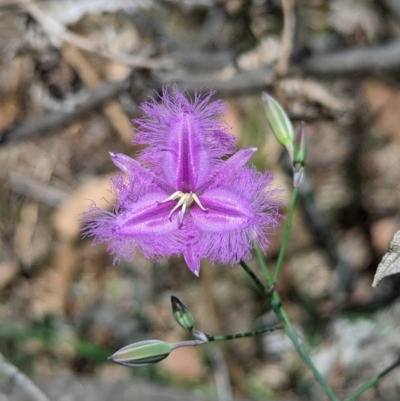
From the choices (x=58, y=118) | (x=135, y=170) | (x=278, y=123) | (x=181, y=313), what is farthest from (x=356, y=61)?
(x=181, y=313)

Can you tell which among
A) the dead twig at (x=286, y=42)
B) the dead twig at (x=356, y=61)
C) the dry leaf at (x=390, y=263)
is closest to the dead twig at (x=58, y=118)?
the dead twig at (x=286, y=42)

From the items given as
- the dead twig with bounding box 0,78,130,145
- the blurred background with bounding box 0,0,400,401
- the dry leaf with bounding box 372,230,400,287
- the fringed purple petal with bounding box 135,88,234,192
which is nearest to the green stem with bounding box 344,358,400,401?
the dry leaf with bounding box 372,230,400,287

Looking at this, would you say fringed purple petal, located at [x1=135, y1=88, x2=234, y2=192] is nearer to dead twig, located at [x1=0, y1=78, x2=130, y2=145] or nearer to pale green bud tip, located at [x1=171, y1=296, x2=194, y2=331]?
pale green bud tip, located at [x1=171, y1=296, x2=194, y2=331]

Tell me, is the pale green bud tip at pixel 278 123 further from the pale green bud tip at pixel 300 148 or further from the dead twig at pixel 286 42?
the dead twig at pixel 286 42

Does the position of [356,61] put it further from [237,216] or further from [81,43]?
[237,216]

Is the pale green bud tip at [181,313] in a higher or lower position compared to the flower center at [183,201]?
lower
